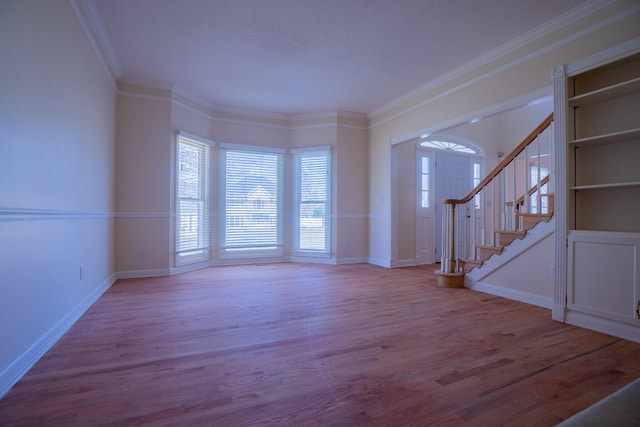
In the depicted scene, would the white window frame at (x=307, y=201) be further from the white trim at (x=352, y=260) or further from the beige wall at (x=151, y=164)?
the beige wall at (x=151, y=164)

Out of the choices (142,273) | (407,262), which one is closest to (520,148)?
(407,262)

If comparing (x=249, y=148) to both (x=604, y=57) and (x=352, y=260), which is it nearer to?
(x=352, y=260)

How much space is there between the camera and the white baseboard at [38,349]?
62.1 inches

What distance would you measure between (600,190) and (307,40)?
10.2ft

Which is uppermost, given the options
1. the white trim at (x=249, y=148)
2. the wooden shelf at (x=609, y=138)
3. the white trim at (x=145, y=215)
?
the white trim at (x=249, y=148)

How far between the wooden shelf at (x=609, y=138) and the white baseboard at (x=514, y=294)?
1508 mm

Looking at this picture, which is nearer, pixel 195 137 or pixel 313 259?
pixel 195 137

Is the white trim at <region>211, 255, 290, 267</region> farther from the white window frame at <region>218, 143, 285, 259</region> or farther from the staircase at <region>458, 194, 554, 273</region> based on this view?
the staircase at <region>458, 194, 554, 273</region>

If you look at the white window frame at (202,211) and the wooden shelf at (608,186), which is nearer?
the wooden shelf at (608,186)

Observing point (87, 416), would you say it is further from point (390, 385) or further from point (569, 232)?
point (569, 232)

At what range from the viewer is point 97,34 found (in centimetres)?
306

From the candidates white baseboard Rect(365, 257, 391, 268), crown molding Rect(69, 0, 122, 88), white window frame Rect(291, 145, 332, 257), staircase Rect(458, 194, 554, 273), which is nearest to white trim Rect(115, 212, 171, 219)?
crown molding Rect(69, 0, 122, 88)

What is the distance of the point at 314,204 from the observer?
18.9ft

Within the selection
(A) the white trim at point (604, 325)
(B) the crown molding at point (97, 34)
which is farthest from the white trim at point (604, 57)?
(B) the crown molding at point (97, 34)
